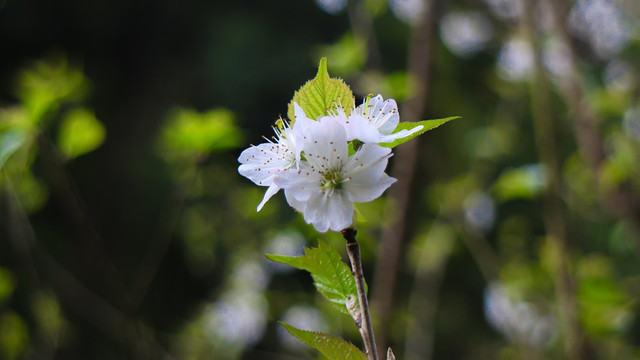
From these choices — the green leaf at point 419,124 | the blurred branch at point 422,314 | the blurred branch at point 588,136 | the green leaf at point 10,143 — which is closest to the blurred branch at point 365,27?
the blurred branch at point 588,136

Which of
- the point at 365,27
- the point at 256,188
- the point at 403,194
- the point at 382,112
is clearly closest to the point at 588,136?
the point at 403,194

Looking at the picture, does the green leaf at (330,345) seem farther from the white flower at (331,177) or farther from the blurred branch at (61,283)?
the blurred branch at (61,283)

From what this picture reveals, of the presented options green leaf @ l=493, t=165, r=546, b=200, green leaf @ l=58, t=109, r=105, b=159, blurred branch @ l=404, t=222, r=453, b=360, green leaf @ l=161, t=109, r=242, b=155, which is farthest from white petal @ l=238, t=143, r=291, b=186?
blurred branch @ l=404, t=222, r=453, b=360

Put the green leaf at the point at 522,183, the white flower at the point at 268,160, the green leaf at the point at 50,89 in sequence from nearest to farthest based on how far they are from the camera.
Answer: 1. the white flower at the point at 268,160
2. the green leaf at the point at 50,89
3. the green leaf at the point at 522,183

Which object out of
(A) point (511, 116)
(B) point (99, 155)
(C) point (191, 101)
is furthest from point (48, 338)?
(C) point (191, 101)

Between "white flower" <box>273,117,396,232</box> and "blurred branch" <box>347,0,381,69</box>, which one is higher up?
"white flower" <box>273,117,396,232</box>

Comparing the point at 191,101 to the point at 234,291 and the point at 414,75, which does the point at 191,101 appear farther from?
the point at 414,75

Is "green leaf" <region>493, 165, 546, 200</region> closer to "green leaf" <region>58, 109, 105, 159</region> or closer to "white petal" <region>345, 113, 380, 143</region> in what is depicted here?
"white petal" <region>345, 113, 380, 143</region>
